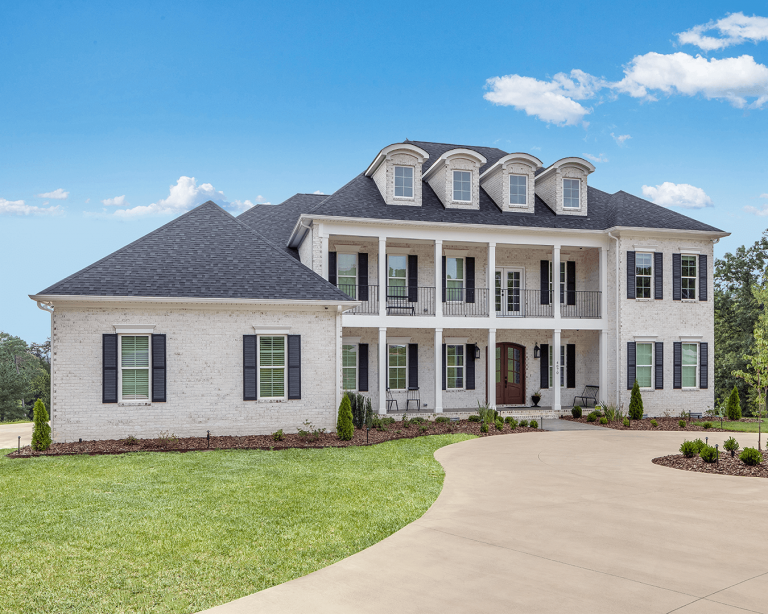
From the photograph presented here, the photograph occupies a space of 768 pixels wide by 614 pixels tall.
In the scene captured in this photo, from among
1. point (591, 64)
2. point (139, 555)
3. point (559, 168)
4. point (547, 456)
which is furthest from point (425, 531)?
point (591, 64)

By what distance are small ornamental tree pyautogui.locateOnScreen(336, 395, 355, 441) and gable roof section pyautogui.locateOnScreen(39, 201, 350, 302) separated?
2.85 m

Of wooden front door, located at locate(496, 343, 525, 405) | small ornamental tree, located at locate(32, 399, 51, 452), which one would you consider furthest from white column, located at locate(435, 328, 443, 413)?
small ornamental tree, located at locate(32, 399, 51, 452)

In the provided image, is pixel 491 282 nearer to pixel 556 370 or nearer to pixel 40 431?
pixel 556 370

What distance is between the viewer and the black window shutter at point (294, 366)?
1622 centimetres

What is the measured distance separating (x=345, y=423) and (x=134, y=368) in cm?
548

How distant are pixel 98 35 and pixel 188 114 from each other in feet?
52.6

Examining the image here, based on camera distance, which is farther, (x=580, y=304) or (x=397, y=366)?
(x=580, y=304)

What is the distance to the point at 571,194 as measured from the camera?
2309cm

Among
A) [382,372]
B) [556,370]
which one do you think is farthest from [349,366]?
[556,370]

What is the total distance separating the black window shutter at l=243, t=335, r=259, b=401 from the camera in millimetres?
15914

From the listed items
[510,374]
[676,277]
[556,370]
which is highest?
[676,277]

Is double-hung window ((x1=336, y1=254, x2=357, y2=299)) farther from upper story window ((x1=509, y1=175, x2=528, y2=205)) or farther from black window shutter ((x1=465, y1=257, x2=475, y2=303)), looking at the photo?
upper story window ((x1=509, y1=175, x2=528, y2=205))

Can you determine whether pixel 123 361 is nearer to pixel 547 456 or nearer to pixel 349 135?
pixel 547 456

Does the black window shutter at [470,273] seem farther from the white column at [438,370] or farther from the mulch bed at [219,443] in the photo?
the mulch bed at [219,443]
